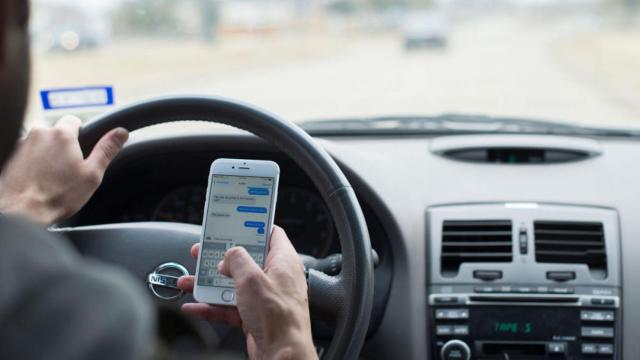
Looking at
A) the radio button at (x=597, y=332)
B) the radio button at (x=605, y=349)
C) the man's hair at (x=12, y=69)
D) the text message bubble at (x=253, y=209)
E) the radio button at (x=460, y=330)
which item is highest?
the man's hair at (x=12, y=69)

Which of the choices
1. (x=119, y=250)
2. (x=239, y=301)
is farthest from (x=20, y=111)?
(x=119, y=250)

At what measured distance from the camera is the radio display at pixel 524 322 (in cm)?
340

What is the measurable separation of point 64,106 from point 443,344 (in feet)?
5.47

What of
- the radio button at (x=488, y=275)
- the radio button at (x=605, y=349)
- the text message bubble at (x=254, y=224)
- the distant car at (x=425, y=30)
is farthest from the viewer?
the distant car at (x=425, y=30)

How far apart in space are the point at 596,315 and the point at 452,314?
51 centimetres

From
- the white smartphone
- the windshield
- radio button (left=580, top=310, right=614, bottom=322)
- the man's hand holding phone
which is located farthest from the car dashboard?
the man's hand holding phone

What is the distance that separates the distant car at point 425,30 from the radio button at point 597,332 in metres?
17.0

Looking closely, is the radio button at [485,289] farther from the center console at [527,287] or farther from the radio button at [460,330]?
the radio button at [460,330]

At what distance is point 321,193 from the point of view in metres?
2.57

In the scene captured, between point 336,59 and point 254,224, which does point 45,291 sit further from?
point 336,59

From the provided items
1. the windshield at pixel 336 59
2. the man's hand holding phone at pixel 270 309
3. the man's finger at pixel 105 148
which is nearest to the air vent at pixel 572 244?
the windshield at pixel 336 59

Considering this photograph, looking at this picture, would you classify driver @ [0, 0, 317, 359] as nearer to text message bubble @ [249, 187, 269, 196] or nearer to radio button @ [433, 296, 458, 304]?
text message bubble @ [249, 187, 269, 196]

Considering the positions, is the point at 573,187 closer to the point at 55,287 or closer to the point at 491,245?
the point at 491,245

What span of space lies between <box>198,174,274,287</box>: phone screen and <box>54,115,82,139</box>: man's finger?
0.40 meters
